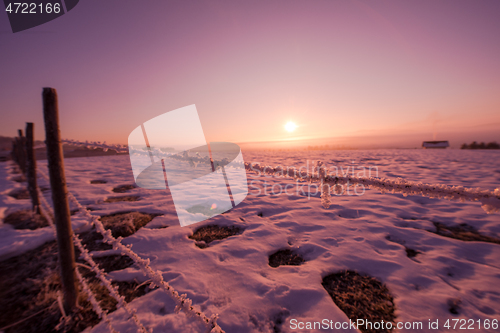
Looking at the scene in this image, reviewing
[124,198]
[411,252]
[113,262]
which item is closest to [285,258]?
[411,252]

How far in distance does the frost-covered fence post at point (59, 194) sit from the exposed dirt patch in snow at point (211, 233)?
1258 millimetres

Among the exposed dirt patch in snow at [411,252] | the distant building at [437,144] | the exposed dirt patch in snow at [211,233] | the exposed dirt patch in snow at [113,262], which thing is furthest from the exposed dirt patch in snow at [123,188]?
the distant building at [437,144]

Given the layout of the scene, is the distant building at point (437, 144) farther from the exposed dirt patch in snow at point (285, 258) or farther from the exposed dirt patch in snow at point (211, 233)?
the exposed dirt patch in snow at point (211, 233)

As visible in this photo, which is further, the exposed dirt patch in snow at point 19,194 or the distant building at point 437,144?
the distant building at point 437,144

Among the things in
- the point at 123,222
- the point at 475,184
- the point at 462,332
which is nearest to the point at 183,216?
the point at 123,222

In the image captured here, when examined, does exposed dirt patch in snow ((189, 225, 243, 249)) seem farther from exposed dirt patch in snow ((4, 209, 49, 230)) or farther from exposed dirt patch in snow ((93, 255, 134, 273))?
exposed dirt patch in snow ((4, 209, 49, 230))

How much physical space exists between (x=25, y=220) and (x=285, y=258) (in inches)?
169

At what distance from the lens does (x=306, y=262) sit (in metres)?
2.01

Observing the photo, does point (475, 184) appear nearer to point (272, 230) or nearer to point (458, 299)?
point (458, 299)

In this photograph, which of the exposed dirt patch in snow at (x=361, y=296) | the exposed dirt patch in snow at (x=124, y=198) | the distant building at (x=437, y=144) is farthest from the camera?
the distant building at (x=437, y=144)

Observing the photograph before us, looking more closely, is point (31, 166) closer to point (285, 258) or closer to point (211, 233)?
point (211, 233)

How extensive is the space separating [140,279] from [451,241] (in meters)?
3.96

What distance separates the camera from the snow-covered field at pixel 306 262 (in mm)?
1402

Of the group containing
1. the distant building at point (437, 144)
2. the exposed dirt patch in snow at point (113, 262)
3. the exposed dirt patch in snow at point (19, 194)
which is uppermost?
the exposed dirt patch in snow at point (19, 194)
